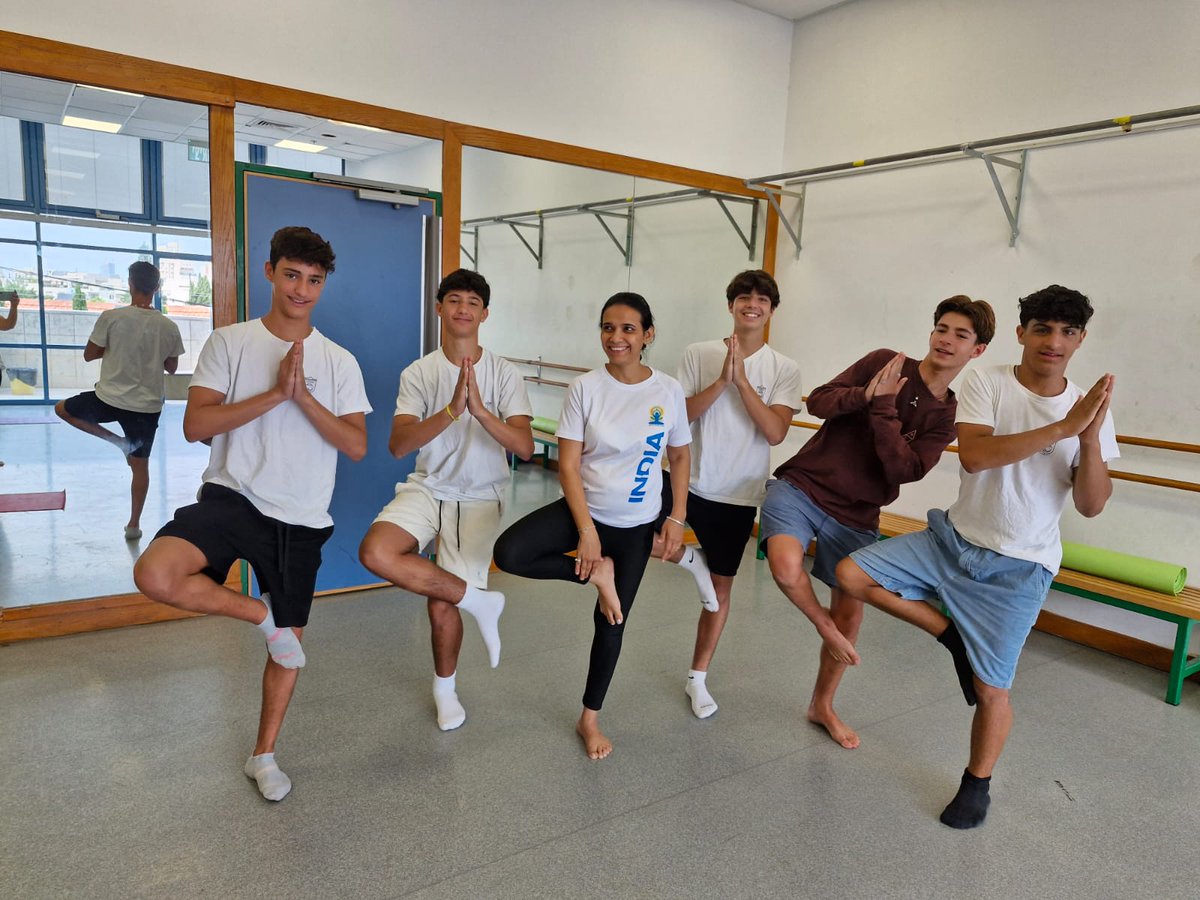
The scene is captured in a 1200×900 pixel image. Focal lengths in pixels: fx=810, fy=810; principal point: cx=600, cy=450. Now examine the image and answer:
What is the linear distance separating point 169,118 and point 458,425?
1948 mm

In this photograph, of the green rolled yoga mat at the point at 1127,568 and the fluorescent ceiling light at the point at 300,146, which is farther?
the fluorescent ceiling light at the point at 300,146

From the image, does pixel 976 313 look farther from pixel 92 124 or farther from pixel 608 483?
pixel 92 124

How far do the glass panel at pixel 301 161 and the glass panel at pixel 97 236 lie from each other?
0.63 meters

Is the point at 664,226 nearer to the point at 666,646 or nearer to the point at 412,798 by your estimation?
the point at 666,646

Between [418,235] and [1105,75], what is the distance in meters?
3.37

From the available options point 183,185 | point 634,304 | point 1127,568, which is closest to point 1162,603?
point 1127,568

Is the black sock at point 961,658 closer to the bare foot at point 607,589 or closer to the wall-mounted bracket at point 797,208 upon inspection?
the bare foot at point 607,589

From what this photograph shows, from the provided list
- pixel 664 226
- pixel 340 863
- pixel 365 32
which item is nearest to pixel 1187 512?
pixel 664 226

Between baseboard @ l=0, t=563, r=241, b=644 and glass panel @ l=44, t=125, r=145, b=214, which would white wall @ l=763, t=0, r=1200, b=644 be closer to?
glass panel @ l=44, t=125, r=145, b=214

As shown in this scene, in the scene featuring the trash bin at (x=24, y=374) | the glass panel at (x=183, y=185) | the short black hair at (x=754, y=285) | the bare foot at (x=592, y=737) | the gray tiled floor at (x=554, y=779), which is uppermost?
the glass panel at (x=183, y=185)

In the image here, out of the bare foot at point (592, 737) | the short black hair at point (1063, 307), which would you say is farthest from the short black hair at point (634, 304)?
the bare foot at point (592, 737)

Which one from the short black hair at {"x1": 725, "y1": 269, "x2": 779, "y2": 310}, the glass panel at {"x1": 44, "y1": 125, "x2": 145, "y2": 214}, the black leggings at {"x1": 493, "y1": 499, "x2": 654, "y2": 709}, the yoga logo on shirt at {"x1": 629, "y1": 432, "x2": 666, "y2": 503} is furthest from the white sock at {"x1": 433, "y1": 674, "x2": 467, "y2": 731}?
the glass panel at {"x1": 44, "y1": 125, "x2": 145, "y2": 214}

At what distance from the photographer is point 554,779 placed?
2.52 metres

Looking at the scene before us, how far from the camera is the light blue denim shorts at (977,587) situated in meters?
2.33
